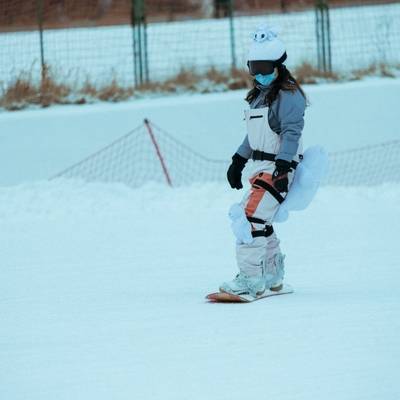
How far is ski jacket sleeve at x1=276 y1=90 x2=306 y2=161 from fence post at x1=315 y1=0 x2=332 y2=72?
7.88 meters

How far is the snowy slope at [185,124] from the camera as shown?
→ 12414 mm

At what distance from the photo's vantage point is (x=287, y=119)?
6566 mm

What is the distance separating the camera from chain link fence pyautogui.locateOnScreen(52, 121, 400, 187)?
1226cm

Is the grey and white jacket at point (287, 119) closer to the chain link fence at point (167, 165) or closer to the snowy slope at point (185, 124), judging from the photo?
the chain link fence at point (167, 165)

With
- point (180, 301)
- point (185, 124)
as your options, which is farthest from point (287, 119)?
point (185, 124)

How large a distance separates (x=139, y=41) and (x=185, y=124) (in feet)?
5.53

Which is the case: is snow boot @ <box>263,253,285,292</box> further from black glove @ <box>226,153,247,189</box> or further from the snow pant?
black glove @ <box>226,153,247,189</box>

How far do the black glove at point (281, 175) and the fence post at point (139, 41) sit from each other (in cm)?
763

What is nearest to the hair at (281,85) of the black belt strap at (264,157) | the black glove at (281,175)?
the black belt strap at (264,157)

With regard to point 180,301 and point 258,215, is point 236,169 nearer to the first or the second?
point 258,215

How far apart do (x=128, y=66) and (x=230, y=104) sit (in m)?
2.24

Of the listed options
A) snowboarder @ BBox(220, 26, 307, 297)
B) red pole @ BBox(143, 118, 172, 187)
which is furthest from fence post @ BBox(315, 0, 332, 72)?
snowboarder @ BBox(220, 26, 307, 297)

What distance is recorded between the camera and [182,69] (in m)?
14.4

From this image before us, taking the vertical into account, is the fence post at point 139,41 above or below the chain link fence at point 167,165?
above
